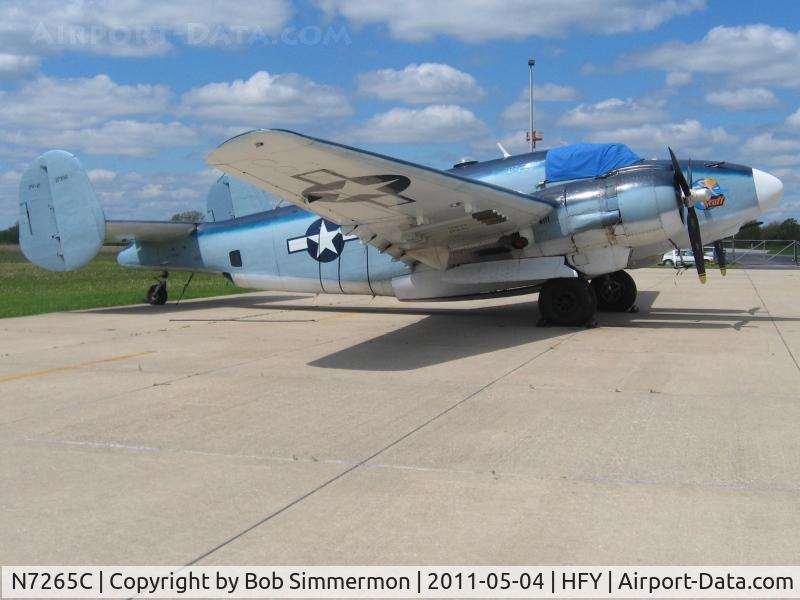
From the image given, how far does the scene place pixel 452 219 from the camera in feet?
36.1

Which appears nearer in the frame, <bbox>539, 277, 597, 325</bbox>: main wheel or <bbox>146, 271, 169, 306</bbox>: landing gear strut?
<bbox>539, 277, 597, 325</bbox>: main wheel

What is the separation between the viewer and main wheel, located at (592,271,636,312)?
1423 cm

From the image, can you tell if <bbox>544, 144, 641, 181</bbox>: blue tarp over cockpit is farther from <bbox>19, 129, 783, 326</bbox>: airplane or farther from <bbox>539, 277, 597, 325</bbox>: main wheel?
<bbox>539, 277, 597, 325</bbox>: main wheel

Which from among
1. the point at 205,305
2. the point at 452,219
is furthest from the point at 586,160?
the point at 205,305

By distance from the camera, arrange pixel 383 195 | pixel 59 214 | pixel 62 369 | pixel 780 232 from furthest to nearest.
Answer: pixel 780 232 < pixel 59 214 < pixel 383 195 < pixel 62 369

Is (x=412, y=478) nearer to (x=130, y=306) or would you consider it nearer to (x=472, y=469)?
(x=472, y=469)

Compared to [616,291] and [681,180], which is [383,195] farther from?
[616,291]

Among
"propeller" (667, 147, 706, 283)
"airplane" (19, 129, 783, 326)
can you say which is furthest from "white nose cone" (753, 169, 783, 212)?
"propeller" (667, 147, 706, 283)

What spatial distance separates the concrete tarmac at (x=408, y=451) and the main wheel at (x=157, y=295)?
7.72 meters

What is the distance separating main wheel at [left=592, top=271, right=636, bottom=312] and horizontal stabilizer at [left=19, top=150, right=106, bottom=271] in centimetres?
1041

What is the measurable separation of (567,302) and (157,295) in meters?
10.9

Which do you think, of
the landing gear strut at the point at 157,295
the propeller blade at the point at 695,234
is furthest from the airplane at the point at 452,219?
the landing gear strut at the point at 157,295

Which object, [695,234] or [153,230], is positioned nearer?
[695,234]

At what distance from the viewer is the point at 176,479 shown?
489cm
